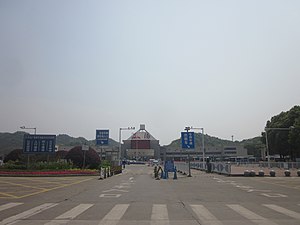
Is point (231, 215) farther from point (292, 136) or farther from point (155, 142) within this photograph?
point (155, 142)

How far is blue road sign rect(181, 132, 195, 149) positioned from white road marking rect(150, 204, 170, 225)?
2554 cm

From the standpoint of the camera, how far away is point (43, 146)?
35250 mm

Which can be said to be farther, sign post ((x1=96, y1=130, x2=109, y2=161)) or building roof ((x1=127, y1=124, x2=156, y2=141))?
building roof ((x1=127, y1=124, x2=156, y2=141))

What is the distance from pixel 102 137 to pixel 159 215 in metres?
32.1

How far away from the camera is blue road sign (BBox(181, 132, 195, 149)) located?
120 ft

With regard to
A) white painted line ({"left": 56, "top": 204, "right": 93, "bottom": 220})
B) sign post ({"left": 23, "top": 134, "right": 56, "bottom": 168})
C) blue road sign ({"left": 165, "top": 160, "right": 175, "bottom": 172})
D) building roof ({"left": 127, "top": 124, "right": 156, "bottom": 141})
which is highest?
building roof ({"left": 127, "top": 124, "right": 156, "bottom": 141})

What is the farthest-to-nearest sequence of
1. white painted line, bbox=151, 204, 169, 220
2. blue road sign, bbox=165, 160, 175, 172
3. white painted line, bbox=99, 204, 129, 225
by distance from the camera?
blue road sign, bbox=165, 160, 175, 172 → white painted line, bbox=151, 204, 169, 220 → white painted line, bbox=99, 204, 129, 225

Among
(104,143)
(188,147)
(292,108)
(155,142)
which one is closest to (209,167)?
(188,147)

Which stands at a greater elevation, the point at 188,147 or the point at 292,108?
the point at 292,108

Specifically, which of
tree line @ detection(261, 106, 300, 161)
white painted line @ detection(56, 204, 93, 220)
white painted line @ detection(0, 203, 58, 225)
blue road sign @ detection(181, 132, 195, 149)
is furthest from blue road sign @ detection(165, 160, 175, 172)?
tree line @ detection(261, 106, 300, 161)

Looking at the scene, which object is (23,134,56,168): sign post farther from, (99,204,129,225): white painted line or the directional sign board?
(99,204,129,225): white painted line

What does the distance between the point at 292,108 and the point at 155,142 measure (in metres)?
86.9

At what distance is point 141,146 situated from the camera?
141 meters

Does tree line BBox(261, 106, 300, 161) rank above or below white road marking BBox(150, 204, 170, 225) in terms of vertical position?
above
